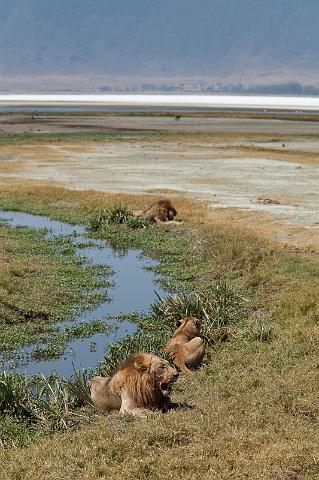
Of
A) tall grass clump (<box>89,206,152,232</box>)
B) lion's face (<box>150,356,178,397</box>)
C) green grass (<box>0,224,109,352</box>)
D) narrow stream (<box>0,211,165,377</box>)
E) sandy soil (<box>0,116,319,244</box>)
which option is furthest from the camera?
sandy soil (<box>0,116,319,244</box>)

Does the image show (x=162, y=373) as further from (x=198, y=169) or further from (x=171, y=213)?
(x=198, y=169)

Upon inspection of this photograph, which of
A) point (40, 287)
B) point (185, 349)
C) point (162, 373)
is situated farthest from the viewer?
point (40, 287)

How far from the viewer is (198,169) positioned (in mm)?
46375

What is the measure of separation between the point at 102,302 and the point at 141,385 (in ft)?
27.9

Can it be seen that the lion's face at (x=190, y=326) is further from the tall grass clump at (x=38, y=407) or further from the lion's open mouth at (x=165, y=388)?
the lion's open mouth at (x=165, y=388)

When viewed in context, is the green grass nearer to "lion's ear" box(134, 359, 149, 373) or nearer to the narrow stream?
the narrow stream

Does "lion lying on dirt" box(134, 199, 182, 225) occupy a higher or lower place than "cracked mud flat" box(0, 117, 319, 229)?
higher

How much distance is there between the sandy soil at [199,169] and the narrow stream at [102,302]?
268 inches

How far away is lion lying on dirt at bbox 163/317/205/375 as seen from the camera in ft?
43.0

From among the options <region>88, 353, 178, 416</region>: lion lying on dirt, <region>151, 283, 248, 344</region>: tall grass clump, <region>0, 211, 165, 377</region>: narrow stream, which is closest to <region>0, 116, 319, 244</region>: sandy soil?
<region>0, 211, 165, 377</region>: narrow stream

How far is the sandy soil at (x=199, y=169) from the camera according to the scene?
3406 centimetres

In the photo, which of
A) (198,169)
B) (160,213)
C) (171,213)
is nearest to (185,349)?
(160,213)

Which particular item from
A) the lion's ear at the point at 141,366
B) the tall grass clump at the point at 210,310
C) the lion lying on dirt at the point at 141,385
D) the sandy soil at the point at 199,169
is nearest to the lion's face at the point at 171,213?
the sandy soil at the point at 199,169

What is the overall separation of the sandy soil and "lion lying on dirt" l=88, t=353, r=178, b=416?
17.1m
